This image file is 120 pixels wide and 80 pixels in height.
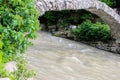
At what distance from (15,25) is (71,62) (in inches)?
172

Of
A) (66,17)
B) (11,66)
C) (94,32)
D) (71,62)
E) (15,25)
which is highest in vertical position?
(15,25)

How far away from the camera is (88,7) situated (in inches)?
402

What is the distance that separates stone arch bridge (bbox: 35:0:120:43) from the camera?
304 inches

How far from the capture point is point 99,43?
13.3m

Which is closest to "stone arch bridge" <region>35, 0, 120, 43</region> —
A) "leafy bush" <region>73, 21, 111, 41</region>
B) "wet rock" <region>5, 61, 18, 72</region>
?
"leafy bush" <region>73, 21, 111, 41</region>

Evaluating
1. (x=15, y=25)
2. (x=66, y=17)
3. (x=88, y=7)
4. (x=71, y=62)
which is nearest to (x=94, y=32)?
(x=88, y=7)

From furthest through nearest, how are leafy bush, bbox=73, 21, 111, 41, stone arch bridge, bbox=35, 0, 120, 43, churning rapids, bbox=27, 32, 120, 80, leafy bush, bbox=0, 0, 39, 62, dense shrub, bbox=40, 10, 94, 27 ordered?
dense shrub, bbox=40, 10, 94, 27
leafy bush, bbox=73, 21, 111, 41
churning rapids, bbox=27, 32, 120, 80
stone arch bridge, bbox=35, 0, 120, 43
leafy bush, bbox=0, 0, 39, 62

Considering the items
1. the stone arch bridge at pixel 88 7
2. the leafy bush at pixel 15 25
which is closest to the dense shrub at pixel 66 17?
the stone arch bridge at pixel 88 7

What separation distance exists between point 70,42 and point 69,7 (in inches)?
196

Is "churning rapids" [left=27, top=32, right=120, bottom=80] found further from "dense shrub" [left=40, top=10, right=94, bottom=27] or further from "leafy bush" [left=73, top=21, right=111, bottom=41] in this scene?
"dense shrub" [left=40, top=10, right=94, bottom=27]

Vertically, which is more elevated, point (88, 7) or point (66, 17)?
point (88, 7)

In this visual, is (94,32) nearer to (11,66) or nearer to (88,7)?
(88,7)

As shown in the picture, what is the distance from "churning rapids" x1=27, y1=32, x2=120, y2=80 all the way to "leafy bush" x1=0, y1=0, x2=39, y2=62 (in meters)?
1.57

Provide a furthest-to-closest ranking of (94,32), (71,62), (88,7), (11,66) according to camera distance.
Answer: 1. (94,32)
2. (88,7)
3. (71,62)
4. (11,66)
